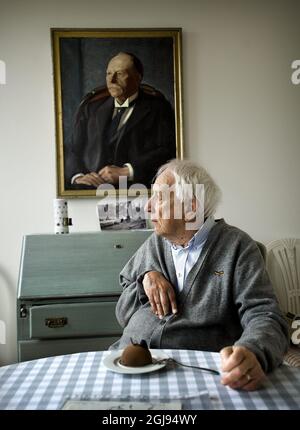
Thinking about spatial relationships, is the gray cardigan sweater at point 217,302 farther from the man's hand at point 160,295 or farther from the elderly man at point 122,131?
the elderly man at point 122,131

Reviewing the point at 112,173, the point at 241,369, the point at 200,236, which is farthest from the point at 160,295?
the point at 112,173

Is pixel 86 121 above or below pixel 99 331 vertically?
above

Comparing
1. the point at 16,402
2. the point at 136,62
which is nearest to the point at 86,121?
the point at 136,62

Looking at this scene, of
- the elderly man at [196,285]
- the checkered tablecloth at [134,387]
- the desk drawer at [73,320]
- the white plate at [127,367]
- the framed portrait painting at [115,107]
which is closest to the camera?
the checkered tablecloth at [134,387]

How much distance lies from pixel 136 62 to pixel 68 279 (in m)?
1.27

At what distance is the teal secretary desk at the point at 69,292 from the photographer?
6.56 ft

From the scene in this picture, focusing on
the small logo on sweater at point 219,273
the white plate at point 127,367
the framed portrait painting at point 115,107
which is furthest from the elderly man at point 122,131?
the white plate at point 127,367

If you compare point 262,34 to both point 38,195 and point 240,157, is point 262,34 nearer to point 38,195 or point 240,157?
point 240,157

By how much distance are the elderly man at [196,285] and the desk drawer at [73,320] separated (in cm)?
53

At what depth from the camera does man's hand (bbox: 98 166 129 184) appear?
8.13ft

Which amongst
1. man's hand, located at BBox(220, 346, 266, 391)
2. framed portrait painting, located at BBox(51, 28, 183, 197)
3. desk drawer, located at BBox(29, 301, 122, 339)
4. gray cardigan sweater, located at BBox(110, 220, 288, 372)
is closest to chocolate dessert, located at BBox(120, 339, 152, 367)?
man's hand, located at BBox(220, 346, 266, 391)

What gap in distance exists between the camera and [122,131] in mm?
2480
